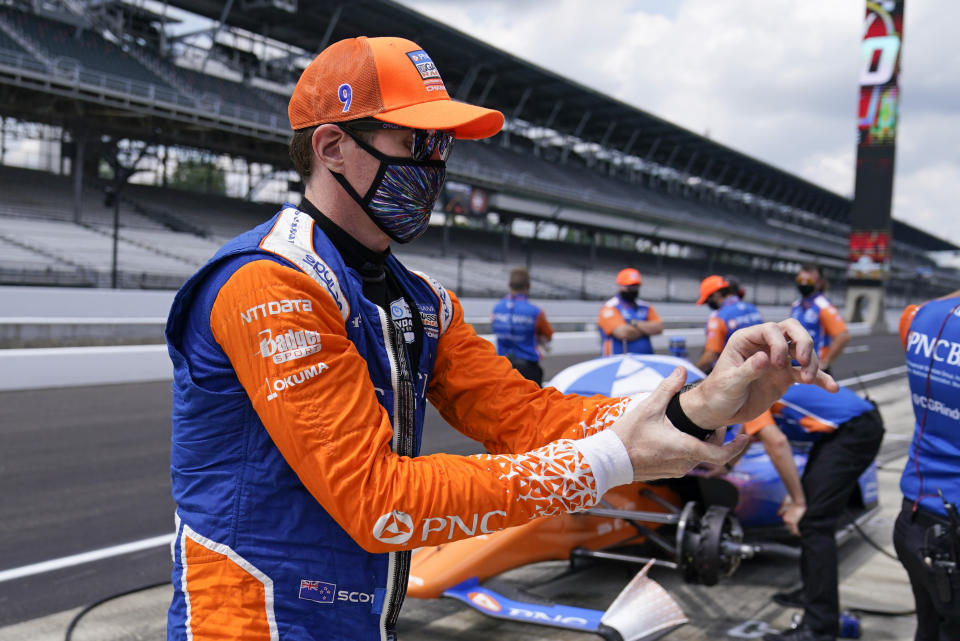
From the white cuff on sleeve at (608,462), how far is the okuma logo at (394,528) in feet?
1.03

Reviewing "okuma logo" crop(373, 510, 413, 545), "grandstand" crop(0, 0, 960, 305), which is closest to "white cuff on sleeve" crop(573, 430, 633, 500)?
"okuma logo" crop(373, 510, 413, 545)

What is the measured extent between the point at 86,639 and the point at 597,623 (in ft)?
7.39

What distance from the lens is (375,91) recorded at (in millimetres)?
1526

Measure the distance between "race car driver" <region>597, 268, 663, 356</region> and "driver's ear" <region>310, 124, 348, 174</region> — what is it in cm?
696

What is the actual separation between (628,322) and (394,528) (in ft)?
24.3

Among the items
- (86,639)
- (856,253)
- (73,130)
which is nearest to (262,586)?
(86,639)

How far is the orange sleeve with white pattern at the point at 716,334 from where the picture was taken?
655 centimetres

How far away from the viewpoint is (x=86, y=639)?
12.1 feet

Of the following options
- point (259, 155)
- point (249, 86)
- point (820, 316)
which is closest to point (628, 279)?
point (820, 316)

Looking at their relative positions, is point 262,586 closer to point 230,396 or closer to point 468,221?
point 230,396

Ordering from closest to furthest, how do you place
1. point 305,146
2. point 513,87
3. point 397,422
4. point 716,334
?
point 397,422 → point 305,146 → point 716,334 → point 513,87

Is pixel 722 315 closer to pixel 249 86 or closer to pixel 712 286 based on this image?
pixel 712 286

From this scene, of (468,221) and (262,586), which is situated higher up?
(468,221)

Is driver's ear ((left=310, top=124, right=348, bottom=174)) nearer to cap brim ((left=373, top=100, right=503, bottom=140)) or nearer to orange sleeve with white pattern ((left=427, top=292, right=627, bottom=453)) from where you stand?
cap brim ((left=373, top=100, right=503, bottom=140))
